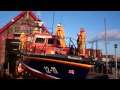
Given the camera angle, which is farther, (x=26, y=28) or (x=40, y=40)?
(x=26, y=28)

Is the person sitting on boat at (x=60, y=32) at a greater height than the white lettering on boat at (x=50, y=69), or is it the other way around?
the person sitting on boat at (x=60, y=32)

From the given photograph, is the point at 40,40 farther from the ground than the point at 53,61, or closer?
farther from the ground

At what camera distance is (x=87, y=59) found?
7.11 meters

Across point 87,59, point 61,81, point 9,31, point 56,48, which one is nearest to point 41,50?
point 56,48

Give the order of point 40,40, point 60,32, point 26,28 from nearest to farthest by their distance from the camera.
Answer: point 60,32
point 40,40
point 26,28

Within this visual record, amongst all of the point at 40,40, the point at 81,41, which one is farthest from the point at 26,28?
the point at 81,41

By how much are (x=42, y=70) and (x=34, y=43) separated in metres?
1.35

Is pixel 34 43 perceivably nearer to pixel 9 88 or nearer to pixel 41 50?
pixel 41 50

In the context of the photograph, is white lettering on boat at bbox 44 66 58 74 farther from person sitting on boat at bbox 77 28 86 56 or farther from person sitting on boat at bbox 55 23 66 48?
person sitting on boat at bbox 55 23 66 48

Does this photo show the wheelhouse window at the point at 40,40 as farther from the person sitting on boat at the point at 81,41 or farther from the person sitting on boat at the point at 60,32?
the person sitting on boat at the point at 81,41

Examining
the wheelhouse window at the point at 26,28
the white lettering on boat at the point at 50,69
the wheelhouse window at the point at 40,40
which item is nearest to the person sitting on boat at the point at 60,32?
the wheelhouse window at the point at 40,40

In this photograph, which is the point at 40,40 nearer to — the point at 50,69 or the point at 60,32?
the point at 60,32

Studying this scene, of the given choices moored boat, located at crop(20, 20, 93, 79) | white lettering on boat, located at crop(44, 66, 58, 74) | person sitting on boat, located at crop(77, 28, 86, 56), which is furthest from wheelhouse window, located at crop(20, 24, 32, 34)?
white lettering on boat, located at crop(44, 66, 58, 74)

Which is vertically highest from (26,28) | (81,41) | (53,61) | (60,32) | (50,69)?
(26,28)
